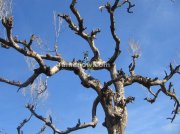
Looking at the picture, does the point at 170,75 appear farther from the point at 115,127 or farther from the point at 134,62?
the point at 115,127

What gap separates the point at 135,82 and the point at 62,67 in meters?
3.23

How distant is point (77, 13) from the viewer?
47.3ft

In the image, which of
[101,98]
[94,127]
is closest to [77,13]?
[101,98]

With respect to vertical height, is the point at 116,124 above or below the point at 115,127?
above

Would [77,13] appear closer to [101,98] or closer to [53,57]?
[53,57]

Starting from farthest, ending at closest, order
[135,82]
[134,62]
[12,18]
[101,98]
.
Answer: [134,62]
[135,82]
[101,98]
[12,18]

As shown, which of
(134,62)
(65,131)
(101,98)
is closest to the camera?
(65,131)

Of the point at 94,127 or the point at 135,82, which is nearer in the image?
the point at 94,127

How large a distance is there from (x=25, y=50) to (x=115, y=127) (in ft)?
13.2

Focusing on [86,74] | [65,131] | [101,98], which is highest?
[86,74]

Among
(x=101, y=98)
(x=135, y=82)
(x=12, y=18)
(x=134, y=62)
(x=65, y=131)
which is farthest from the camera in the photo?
(x=134, y=62)

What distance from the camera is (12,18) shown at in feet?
37.4

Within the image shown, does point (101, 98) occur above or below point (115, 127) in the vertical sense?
above

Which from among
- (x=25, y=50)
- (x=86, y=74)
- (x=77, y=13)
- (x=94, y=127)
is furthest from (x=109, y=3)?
(x=94, y=127)
